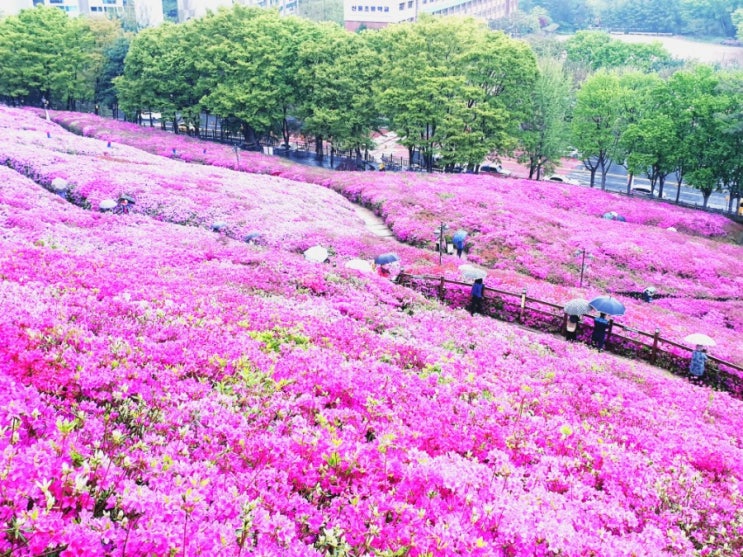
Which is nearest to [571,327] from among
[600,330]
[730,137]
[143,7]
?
[600,330]

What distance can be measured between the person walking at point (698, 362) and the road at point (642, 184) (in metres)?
52.9

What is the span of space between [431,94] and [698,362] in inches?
1728

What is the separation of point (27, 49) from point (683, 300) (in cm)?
8358

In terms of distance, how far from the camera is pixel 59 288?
39.5 feet

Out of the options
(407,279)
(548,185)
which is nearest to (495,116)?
(548,185)

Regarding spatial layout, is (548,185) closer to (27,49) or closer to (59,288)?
(59,288)

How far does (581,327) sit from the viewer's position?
19656 millimetres

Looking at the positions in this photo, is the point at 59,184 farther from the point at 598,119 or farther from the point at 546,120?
the point at 598,119

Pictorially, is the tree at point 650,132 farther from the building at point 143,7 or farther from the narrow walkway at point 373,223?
the building at point 143,7

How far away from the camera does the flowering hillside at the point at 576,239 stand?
83.9ft

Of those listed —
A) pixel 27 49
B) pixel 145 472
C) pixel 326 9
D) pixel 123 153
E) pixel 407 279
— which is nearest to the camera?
pixel 145 472

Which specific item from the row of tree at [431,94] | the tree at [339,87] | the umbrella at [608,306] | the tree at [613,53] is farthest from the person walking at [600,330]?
the tree at [613,53]

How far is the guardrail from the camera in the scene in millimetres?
16906

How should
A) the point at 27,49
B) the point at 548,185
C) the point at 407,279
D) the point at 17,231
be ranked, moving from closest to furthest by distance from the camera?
the point at 17,231, the point at 407,279, the point at 548,185, the point at 27,49
